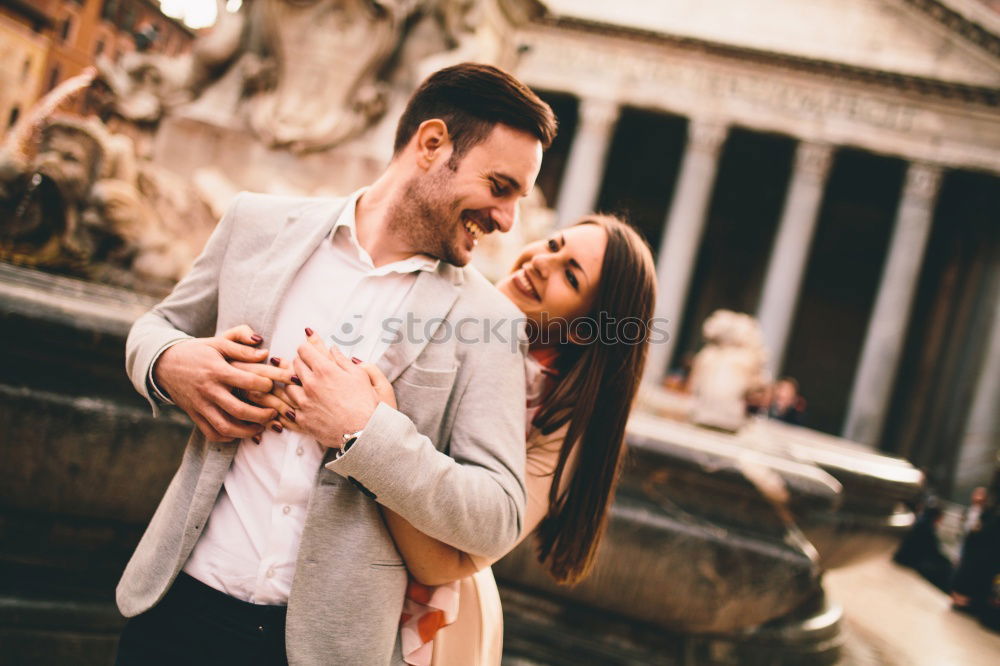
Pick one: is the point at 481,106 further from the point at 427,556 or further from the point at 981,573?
the point at 981,573

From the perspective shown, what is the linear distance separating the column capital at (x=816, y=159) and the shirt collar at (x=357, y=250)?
23.6 meters

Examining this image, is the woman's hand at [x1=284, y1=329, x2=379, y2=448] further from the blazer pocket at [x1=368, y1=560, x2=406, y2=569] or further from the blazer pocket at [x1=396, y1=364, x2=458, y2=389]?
the blazer pocket at [x1=368, y1=560, x2=406, y2=569]

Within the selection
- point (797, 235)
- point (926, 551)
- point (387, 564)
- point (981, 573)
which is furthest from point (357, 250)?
point (797, 235)

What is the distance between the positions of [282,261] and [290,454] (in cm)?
40

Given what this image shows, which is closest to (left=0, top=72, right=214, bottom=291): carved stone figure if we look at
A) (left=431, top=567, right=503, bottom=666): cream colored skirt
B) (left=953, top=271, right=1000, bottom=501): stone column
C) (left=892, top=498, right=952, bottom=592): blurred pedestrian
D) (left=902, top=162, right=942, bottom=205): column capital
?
(left=431, top=567, right=503, bottom=666): cream colored skirt

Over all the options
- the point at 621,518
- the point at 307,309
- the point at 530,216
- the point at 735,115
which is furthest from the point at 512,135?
the point at 735,115

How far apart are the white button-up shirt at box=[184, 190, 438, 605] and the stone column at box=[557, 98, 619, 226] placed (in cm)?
2224

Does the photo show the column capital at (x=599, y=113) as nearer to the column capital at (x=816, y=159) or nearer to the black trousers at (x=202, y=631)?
the column capital at (x=816, y=159)

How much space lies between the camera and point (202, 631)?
1341mm

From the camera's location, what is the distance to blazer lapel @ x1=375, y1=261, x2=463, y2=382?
4.41 ft

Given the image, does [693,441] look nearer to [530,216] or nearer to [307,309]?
[307,309]

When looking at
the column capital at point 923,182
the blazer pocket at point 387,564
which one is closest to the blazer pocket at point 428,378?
the blazer pocket at point 387,564

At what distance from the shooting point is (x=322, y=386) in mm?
1196

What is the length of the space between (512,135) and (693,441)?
2424 millimetres
